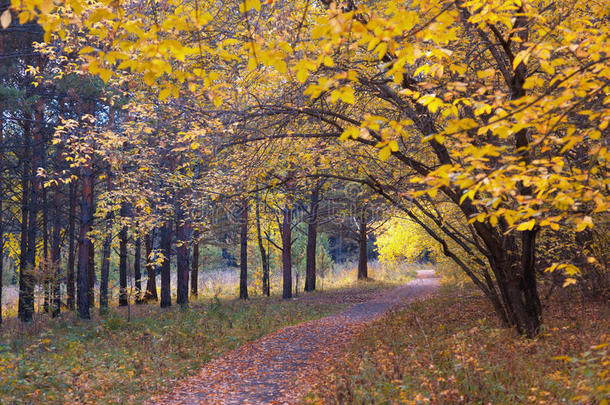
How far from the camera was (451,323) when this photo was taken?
32.0 ft

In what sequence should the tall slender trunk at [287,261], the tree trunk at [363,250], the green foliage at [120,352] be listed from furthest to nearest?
1. the tree trunk at [363,250]
2. the tall slender trunk at [287,261]
3. the green foliage at [120,352]

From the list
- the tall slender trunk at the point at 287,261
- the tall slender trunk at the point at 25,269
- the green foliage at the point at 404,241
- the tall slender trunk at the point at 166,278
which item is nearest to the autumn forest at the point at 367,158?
the tall slender trunk at the point at 25,269

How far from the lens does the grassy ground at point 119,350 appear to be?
6836 mm

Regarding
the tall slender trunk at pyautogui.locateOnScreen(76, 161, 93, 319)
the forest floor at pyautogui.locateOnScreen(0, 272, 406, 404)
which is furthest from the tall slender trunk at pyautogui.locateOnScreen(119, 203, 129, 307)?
the forest floor at pyautogui.locateOnScreen(0, 272, 406, 404)

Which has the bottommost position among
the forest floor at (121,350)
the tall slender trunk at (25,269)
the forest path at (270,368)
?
the forest path at (270,368)

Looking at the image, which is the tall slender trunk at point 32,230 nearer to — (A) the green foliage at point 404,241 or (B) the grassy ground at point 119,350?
(B) the grassy ground at point 119,350

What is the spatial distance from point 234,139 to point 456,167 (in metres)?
4.44

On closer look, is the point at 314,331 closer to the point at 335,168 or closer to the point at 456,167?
the point at 335,168

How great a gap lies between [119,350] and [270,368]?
11.4 feet

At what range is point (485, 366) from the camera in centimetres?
562

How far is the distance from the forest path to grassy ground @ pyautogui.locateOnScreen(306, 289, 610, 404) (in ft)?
2.40

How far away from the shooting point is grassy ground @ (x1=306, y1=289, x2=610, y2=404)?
4.50m

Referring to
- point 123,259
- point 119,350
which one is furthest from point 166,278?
point 119,350

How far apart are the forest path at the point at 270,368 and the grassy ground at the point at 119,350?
423 mm
